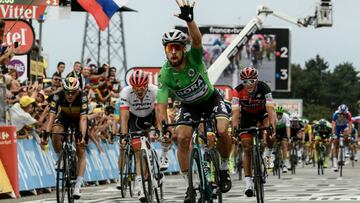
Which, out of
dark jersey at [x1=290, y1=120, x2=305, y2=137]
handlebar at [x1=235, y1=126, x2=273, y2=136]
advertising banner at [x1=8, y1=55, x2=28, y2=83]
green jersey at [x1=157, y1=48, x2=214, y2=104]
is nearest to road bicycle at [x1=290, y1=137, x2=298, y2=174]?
dark jersey at [x1=290, y1=120, x2=305, y2=137]

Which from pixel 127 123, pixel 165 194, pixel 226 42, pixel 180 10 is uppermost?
pixel 226 42

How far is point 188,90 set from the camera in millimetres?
12375

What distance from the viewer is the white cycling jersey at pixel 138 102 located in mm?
16125

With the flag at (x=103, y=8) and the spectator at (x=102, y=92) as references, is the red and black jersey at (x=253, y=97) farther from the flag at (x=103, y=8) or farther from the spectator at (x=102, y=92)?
the spectator at (x=102, y=92)

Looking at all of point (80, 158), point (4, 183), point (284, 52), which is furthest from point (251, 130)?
point (284, 52)

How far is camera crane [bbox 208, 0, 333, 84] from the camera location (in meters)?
52.5

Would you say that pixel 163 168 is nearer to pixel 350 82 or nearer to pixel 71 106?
A: pixel 71 106

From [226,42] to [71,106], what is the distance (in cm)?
5094

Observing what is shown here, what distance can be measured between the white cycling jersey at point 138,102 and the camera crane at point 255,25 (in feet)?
108

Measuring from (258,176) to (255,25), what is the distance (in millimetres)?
42815

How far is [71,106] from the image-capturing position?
1566 centimetres

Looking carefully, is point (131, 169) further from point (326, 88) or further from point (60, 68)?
point (326, 88)

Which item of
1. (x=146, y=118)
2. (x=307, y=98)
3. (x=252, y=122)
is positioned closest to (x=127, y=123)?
(x=146, y=118)

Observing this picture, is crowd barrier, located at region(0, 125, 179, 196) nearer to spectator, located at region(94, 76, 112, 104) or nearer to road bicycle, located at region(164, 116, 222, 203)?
spectator, located at region(94, 76, 112, 104)
